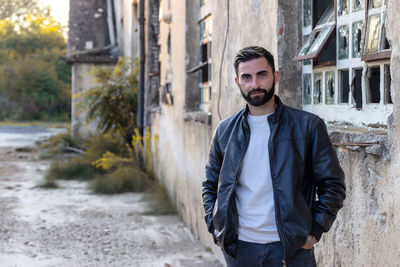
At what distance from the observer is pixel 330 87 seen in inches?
157

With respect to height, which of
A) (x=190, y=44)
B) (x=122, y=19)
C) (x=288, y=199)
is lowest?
(x=288, y=199)

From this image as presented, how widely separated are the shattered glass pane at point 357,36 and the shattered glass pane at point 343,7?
0.16 m

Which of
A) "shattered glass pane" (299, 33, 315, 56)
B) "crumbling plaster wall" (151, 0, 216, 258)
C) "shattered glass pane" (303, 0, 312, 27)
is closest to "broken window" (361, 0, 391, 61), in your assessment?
"shattered glass pane" (299, 33, 315, 56)

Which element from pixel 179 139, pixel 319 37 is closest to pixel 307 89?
pixel 319 37

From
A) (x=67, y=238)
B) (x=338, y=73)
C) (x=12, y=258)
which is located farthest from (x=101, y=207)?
(x=338, y=73)

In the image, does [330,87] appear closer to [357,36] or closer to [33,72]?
[357,36]

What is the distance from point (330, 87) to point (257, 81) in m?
1.43

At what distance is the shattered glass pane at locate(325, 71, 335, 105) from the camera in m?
3.96

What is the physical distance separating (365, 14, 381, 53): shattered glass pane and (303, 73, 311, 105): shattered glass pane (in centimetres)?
98

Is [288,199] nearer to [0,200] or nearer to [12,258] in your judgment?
[12,258]

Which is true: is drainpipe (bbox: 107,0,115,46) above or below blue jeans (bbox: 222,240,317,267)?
above

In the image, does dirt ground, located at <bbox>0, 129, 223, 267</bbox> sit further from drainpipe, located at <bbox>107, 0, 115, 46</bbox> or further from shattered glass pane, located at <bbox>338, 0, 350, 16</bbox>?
drainpipe, located at <bbox>107, 0, 115, 46</bbox>

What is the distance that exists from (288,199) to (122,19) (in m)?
16.3

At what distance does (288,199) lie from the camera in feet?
8.25
